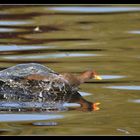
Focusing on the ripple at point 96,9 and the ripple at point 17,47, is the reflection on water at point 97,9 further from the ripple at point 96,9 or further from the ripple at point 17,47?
the ripple at point 17,47

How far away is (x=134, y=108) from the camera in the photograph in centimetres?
762

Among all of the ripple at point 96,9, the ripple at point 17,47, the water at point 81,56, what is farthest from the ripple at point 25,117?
the ripple at point 96,9

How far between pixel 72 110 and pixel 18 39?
3870 millimetres

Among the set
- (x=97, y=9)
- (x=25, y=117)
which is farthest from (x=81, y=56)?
(x=97, y=9)

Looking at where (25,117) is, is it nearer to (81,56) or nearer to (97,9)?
(81,56)

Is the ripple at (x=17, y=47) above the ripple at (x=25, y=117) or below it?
above

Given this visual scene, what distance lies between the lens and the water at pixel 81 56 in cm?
708

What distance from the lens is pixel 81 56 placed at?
10.2 metres

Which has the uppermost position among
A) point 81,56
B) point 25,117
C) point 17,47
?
point 17,47

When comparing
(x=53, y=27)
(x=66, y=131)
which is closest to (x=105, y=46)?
(x=53, y=27)

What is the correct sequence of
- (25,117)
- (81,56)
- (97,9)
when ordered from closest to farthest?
(25,117) → (81,56) → (97,9)

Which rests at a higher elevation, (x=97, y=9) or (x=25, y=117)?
(x=97, y=9)

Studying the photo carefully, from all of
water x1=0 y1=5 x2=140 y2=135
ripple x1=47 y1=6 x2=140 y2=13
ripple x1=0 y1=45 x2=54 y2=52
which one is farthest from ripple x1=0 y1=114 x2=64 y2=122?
ripple x1=47 y1=6 x2=140 y2=13
